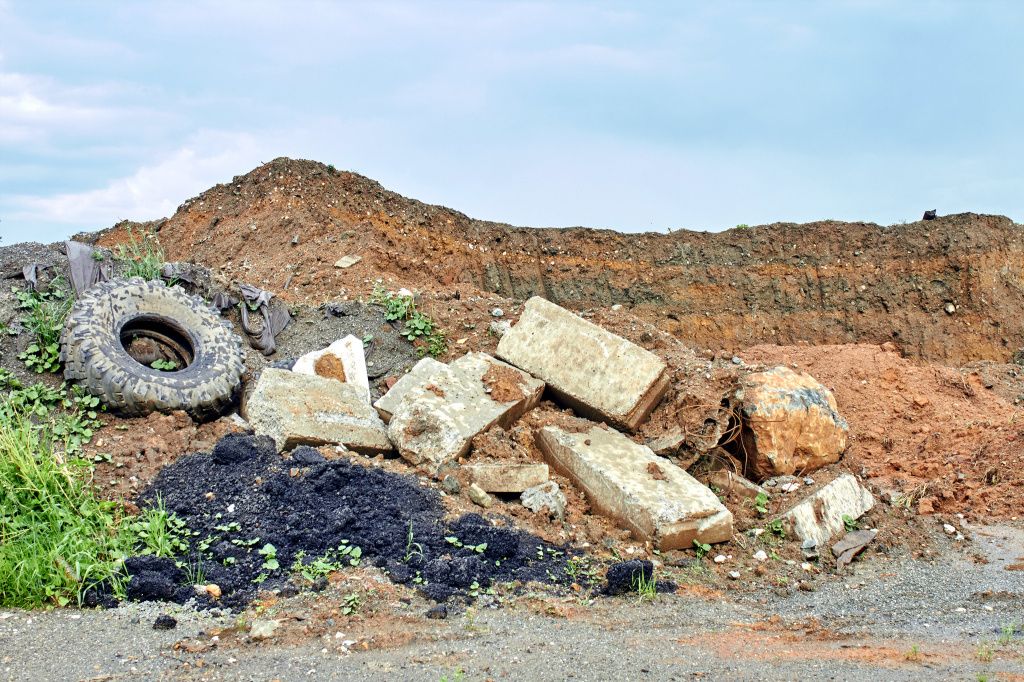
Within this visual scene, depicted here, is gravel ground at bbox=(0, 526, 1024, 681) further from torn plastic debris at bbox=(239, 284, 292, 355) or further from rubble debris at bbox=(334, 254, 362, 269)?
rubble debris at bbox=(334, 254, 362, 269)

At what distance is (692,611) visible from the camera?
234 inches

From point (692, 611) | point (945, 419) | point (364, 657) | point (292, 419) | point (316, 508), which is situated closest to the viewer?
point (364, 657)

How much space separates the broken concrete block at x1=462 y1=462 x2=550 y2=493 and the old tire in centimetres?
299

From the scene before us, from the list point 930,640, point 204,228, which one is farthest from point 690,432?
point 204,228

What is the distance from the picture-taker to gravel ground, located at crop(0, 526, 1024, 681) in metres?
4.59

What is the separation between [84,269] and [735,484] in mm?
7832

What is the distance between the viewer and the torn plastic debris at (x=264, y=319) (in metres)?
10.4

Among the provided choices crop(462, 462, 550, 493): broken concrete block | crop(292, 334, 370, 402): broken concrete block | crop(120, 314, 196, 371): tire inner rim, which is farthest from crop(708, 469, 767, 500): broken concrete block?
crop(120, 314, 196, 371): tire inner rim

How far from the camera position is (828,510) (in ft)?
26.0

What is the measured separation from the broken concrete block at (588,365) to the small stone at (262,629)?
397cm

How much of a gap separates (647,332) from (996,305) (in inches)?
476

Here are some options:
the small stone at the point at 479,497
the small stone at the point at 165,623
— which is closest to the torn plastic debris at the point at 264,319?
the small stone at the point at 479,497

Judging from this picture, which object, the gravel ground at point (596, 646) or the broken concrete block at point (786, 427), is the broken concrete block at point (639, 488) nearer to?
the gravel ground at point (596, 646)

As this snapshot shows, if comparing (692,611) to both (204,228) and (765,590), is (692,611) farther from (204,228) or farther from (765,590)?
(204,228)
